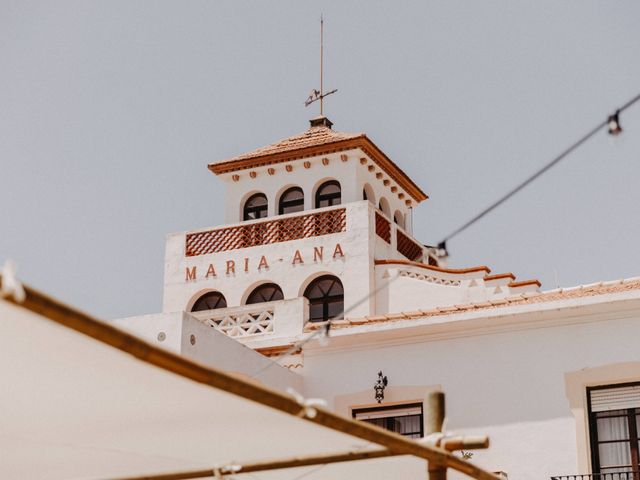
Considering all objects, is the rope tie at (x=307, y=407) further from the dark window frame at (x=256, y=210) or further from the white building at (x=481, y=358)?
the dark window frame at (x=256, y=210)

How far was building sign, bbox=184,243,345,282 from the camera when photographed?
763 inches

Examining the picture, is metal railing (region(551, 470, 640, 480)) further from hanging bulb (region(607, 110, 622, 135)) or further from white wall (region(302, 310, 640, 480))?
hanging bulb (region(607, 110, 622, 135))

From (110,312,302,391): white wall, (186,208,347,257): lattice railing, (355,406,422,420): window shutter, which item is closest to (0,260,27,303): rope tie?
(110,312,302,391): white wall

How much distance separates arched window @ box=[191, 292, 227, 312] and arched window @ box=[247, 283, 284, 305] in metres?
0.60

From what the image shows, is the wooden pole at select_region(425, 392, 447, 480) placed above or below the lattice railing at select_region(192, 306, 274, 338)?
below

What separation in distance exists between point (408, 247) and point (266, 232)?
129 inches

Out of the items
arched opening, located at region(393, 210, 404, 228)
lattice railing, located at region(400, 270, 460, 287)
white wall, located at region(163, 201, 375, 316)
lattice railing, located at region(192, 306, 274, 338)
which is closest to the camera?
lattice railing, located at region(192, 306, 274, 338)

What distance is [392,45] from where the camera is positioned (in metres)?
12.6

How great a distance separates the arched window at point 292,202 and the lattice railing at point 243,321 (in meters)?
5.80

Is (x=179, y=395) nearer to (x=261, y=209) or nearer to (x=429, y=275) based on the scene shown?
(x=429, y=275)

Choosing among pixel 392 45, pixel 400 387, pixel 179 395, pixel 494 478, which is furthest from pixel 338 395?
pixel 179 395

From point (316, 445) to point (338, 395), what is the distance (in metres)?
7.89

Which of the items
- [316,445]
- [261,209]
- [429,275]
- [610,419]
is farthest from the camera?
[261,209]

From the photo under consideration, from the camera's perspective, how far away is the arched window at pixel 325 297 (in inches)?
758
